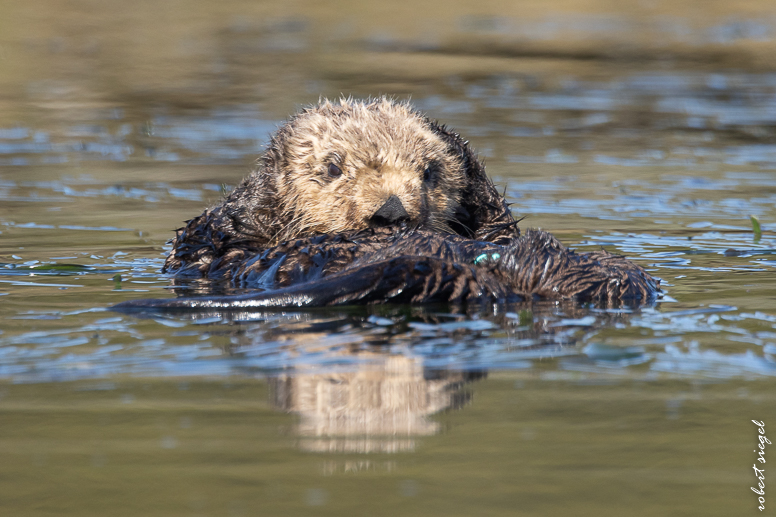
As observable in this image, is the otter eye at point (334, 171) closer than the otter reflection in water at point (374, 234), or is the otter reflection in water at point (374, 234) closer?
the otter reflection in water at point (374, 234)

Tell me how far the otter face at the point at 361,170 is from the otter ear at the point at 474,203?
0.05 m

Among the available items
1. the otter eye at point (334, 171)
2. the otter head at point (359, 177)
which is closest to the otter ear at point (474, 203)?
the otter head at point (359, 177)

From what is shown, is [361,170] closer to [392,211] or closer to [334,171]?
[334,171]

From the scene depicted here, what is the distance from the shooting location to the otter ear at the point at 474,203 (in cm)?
534

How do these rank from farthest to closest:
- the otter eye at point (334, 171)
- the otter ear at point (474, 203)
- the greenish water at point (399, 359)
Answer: the otter ear at point (474, 203) → the otter eye at point (334, 171) → the greenish water at point (399, 359)

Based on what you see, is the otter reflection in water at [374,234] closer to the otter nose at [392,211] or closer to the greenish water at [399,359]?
the otter nose at [392,211]

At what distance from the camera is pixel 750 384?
3.24 meters

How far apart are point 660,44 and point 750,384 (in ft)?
46.4

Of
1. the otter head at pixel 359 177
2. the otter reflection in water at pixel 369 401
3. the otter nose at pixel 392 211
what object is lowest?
the otter reflection in water at pixel 369 401

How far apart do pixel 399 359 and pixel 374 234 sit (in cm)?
132

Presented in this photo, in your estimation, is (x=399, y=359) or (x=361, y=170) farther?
(x=361, y=170)

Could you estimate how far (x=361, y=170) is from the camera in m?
4.95

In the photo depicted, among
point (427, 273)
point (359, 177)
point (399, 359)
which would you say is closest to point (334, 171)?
point (359, 177)

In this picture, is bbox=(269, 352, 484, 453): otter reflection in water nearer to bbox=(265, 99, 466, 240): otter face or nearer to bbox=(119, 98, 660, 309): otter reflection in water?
bbox=(119, 98, 660, 309): otter reflection in water
